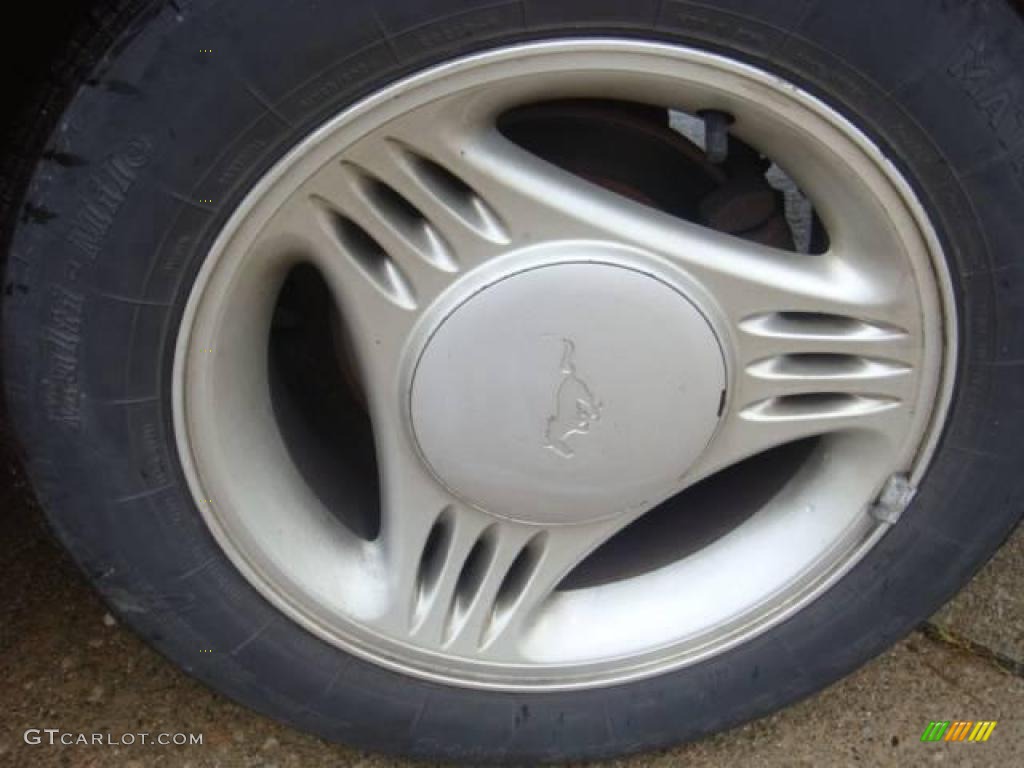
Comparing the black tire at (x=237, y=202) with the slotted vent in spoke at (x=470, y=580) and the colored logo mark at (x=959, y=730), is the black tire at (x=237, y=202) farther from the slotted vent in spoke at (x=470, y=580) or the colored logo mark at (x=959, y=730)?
the colored logo mark at (x=959, y=730)

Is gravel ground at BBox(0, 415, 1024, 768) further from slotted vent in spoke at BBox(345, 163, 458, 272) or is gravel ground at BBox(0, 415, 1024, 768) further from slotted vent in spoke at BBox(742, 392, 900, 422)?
slotted vent in spoke at BBox(345, 163, 458, 272)

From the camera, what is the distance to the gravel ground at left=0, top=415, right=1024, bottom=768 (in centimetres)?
171

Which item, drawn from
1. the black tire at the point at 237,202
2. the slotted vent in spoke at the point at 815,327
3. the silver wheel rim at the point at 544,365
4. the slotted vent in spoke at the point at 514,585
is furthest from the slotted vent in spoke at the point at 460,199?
the slotted vent in spoke at the point at 514,585

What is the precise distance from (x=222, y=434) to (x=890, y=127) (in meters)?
0.86

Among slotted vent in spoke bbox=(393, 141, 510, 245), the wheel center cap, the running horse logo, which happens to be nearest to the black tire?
slotted vent in spoke bbox=(393, 141, 510, 245)

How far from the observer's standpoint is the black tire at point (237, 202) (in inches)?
45.8

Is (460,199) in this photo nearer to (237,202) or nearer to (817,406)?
(237,202)

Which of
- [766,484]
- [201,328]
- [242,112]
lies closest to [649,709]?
[766,484]

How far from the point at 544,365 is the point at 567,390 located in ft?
0.15

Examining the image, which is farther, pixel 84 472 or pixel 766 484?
pixel 766 484

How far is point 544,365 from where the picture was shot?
1.34 meters

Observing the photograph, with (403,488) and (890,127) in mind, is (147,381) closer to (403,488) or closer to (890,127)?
(403,488)

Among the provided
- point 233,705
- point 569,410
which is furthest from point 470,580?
point 233,705

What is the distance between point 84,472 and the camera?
4.40ft
